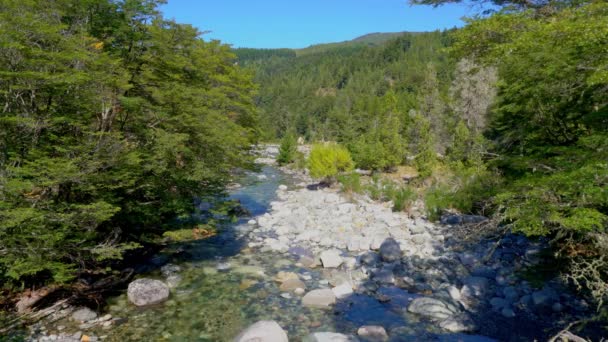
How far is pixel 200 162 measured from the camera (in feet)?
33.0

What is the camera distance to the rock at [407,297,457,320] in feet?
25.9

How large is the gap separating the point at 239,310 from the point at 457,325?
4642 millimetres

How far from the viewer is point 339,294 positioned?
30.1 ft

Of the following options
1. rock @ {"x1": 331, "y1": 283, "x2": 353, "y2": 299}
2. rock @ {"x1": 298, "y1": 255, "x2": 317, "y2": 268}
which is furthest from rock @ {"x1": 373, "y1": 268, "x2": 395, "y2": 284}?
rock @ {"x1": 298, "y1": 255, "x2": 317, "y2": 268}

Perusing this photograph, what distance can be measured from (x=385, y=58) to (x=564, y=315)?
13261 cm

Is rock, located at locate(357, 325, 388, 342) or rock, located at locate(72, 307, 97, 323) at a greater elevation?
rock, located at locate(72, 307, 97, 323)

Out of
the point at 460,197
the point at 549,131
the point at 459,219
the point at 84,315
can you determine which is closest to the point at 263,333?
the point at 84,315

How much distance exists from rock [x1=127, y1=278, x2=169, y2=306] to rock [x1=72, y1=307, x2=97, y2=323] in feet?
2.88

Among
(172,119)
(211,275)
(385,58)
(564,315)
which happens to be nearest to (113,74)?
(172,119)

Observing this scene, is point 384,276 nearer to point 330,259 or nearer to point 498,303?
point 330,259

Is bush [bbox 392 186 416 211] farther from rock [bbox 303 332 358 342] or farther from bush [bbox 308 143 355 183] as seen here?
rock [bbox 303 332 358 342]

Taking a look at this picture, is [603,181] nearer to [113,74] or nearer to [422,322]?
[422,322]

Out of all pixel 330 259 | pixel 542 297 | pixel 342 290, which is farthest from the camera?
pixel 330 259

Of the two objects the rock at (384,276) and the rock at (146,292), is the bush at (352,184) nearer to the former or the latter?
the rock at (384,276)
